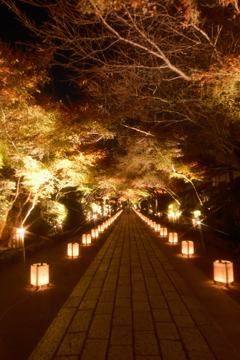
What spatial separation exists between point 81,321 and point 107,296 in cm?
140

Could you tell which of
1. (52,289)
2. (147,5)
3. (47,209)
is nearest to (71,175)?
(47,209)

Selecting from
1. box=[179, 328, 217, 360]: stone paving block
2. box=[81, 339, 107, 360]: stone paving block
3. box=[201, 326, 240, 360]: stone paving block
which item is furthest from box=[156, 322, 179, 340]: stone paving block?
box=[81, 339, 107, 360]: stone paving block

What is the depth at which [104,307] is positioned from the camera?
543 cm

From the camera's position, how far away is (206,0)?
682 cm

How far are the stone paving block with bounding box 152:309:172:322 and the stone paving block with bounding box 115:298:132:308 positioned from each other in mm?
586

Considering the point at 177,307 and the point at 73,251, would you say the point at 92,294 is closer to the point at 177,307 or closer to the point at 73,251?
the point at 177,307

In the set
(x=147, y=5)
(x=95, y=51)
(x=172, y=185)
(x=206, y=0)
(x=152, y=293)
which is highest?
(x=206, y=0)

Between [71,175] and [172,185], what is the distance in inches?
403

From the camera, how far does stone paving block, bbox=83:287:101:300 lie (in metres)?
5.98

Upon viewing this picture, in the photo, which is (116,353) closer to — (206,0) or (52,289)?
(52,289)

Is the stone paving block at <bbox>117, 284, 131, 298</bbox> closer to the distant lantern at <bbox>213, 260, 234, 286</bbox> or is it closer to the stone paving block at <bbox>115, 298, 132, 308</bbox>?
the stone paving block at <bbox>115, 298, 132, 308</bbox>

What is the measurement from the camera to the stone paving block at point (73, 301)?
553 cm

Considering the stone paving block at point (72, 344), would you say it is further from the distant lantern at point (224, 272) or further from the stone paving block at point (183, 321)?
the distant lantern at point (224, 272)

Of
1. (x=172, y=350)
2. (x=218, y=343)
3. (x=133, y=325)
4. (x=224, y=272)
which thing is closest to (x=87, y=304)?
(x=133, y=325)
